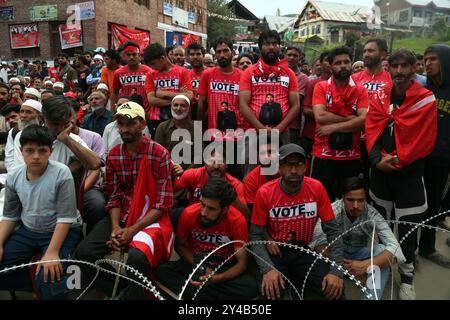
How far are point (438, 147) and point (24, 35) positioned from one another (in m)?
22.4

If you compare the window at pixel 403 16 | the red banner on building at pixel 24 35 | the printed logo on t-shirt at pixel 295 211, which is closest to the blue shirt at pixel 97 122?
the printed logo on t-shirt at pixel 295 211

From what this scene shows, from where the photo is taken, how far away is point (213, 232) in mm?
3213

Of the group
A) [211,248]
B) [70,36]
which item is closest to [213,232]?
[211,248]

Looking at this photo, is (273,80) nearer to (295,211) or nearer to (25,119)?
(295,211)

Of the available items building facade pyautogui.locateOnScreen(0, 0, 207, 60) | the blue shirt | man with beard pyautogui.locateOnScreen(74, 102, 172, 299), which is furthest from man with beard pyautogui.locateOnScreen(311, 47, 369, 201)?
building facade pyautogui.locateOnScreen(0, 0, 207, 60)

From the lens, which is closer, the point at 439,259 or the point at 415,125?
the point at 415,125

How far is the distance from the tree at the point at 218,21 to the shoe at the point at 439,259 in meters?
38.8

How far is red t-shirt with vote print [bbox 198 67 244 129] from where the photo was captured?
4453mm

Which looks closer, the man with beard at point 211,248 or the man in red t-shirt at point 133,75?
the man with beard at point 211,248

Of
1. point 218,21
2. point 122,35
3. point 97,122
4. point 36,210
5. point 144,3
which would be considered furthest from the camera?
point 218,21

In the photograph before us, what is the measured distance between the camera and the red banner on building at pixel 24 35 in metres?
20.2

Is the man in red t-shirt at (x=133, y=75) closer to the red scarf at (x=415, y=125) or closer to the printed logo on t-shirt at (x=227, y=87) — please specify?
the printed logo on t-shirt at (x=227, y=87)
